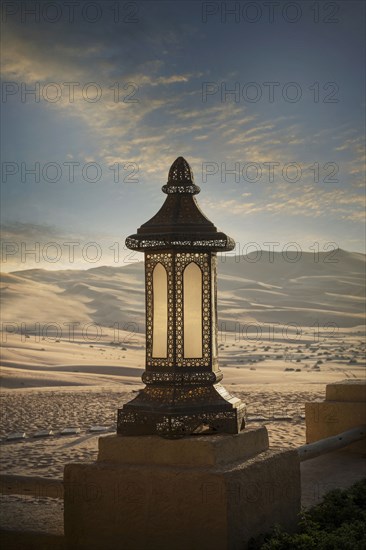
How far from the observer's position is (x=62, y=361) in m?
31.2

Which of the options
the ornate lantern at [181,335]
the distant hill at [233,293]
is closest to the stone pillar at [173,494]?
the ornate lantern at [181,335]

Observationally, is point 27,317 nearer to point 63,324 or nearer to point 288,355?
point 63,324

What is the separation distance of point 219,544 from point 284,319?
75.2m

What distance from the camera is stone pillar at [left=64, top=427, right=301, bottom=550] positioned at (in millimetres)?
4902

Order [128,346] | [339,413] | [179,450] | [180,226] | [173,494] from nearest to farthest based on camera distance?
[173,494] → [179,450] → [180,226] → [339,413] → [128,346]

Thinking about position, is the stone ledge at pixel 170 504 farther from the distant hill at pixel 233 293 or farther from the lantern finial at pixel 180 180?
the distant hill at pixel 233 293

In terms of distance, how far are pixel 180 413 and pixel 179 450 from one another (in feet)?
0.86

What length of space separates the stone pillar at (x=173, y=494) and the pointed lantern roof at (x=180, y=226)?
4.57 ft

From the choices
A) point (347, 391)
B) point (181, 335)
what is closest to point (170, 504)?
point (181, 335)

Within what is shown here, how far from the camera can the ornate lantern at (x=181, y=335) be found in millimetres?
5402

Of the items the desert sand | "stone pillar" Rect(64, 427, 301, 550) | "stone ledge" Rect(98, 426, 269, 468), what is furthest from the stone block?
"stone ledge" Rect(98, 426, 269, 468)

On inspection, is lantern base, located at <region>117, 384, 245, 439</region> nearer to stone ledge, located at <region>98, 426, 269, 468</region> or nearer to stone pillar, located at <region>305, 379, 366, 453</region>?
stone ledge, located at <region>98, 426, 269, 468</region>

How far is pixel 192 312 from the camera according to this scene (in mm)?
5504

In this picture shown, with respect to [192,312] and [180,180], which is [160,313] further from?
[180,180]
